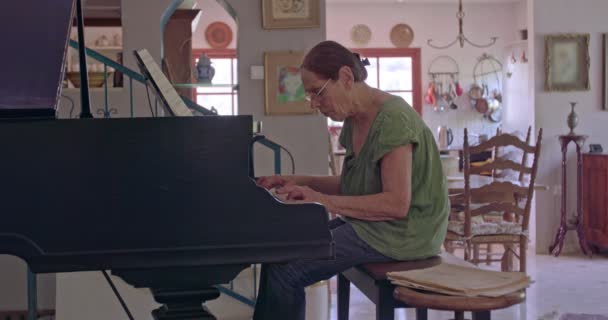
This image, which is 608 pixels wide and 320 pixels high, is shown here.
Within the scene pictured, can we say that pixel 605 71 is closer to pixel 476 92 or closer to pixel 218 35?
pixel 476 92

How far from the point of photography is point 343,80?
2.64m

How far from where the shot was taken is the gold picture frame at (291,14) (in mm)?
5629

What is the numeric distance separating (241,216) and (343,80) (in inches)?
35.4

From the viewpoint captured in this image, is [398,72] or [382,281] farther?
[398,72]

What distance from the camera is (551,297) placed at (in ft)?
17.4

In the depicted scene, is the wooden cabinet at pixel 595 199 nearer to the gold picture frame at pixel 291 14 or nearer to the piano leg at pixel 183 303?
the gold picture frame at pixel 291 14

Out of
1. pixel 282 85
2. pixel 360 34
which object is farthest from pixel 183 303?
pixel 360 34

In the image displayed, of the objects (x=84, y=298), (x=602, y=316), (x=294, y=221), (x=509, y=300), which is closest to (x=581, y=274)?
(x=602, y=316)

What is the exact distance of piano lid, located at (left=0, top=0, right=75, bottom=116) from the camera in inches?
71.4

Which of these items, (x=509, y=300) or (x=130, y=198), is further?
(x=509, y=300)

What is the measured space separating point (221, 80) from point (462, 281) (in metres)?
9.92

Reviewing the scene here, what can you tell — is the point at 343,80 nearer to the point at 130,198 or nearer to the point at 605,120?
the point at 130,198

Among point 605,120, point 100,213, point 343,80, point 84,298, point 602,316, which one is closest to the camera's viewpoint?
point 100,213

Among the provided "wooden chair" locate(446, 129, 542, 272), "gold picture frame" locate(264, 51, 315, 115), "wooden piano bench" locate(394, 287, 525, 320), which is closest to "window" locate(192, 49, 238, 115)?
"gold picture frame" locate(264, 51, 315, 115)
